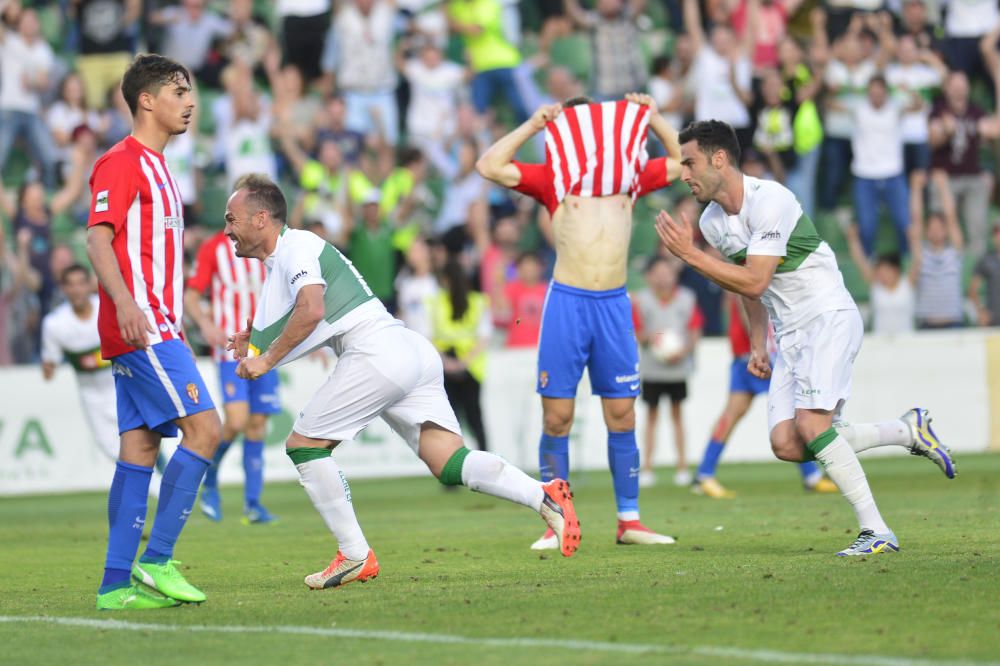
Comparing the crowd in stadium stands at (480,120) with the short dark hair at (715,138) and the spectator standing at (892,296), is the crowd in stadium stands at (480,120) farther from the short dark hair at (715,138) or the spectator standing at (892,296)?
the short dark hair at (715,138)

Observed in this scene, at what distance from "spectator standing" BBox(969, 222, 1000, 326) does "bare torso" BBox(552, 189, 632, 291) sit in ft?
38.5

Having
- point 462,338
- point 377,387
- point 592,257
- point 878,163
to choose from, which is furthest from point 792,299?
point 878,163

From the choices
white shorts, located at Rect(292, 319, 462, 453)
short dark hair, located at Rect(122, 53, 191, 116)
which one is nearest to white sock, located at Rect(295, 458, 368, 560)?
white shorts, located at Rect(292, 319, 462, 453)

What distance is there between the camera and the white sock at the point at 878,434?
32.1ft

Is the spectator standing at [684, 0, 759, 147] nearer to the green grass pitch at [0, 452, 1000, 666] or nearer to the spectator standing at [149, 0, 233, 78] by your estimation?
the spectator standing at [149, 0, 233, 78]

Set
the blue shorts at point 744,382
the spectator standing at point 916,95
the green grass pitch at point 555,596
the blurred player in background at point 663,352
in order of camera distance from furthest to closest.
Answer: the spectator standing at point 916,95 < the blurred player in background at point 663,352 < the blue shorts at point 744,382 < the green grass pitch at point 555,596

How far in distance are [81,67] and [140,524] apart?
1495cm

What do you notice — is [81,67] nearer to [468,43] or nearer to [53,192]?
[53,192]

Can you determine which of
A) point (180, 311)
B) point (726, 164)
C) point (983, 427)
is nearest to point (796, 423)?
point (726, 164)

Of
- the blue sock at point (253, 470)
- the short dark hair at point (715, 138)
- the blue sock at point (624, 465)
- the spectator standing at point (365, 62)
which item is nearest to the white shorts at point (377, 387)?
the short dark hair at point (715, 138)

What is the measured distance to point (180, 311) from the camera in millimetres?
8070

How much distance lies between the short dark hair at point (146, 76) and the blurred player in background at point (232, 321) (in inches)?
225

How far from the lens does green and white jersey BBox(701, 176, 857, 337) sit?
922 centimetres

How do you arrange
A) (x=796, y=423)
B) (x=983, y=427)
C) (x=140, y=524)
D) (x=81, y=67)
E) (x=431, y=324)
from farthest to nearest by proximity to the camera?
1. (x=81, y=67)
2. (x=983, y=427)
3. (x=431, y=324)
4. (x=796, y=423)
5. (x=140, y=524)
